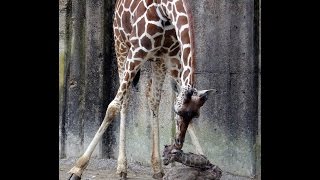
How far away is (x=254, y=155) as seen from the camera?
6.26 meters

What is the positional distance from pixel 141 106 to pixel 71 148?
1077 millimetres

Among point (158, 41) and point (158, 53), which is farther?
point (158, 53)

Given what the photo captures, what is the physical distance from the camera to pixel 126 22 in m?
6.36

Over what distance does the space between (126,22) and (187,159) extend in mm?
1821

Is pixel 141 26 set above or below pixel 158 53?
above

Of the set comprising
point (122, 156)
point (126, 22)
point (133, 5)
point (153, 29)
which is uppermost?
point (133, 5)

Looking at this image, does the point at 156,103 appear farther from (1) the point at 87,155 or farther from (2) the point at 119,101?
(1) the point at 87,155

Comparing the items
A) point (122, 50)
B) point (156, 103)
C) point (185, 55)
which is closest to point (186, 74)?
point (185, 55)

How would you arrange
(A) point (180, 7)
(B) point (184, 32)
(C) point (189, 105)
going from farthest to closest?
(A) point (180, 7) < (B) point (184, 32) < (C) point (189, 105)

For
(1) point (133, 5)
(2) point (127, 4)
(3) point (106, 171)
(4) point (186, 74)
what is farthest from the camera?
(3) point (106, 171)

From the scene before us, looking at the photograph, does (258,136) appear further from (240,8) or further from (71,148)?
(71,148)

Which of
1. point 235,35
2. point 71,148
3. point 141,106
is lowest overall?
point 71,148

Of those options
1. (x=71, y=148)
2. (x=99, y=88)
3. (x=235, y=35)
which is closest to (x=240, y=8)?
(x=235, y=35)

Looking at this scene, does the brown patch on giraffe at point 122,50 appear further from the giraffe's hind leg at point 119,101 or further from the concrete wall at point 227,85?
the giraffe's hind leg at point 119,101
